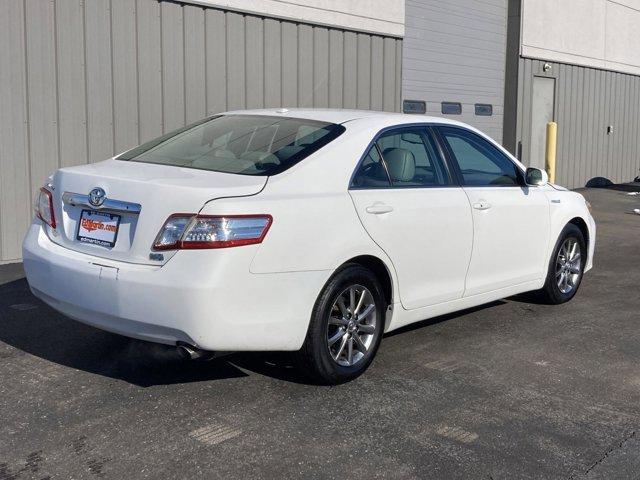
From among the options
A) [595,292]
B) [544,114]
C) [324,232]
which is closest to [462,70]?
[544,114]

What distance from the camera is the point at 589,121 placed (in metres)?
18.9

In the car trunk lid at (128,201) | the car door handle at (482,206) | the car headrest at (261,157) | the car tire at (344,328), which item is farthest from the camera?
the car door handle at (482,206)

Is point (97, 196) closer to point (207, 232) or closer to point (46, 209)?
point (46, 209)

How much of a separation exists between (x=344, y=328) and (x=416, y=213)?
89 cm

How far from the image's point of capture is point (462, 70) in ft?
49.5

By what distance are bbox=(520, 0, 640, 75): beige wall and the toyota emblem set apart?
43.0ft

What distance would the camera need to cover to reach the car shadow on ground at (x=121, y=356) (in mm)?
5125

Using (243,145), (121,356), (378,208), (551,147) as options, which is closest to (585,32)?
(551,147)

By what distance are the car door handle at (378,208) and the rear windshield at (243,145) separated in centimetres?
46

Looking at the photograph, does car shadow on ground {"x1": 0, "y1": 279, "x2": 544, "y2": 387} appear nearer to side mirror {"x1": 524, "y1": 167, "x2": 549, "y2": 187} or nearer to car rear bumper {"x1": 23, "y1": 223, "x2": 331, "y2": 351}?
car rear bumper {"x1": 23, "y1": 223, "x2": 331, "y2": 351}

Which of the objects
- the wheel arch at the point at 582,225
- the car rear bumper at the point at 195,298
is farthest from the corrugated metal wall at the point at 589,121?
the car rear bumper at the point at 195,298

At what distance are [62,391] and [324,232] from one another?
168 centimetres

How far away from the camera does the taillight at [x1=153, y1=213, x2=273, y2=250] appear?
430 centimetres

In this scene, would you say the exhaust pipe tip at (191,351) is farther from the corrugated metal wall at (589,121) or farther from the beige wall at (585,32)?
the beige wall at (585,32)
